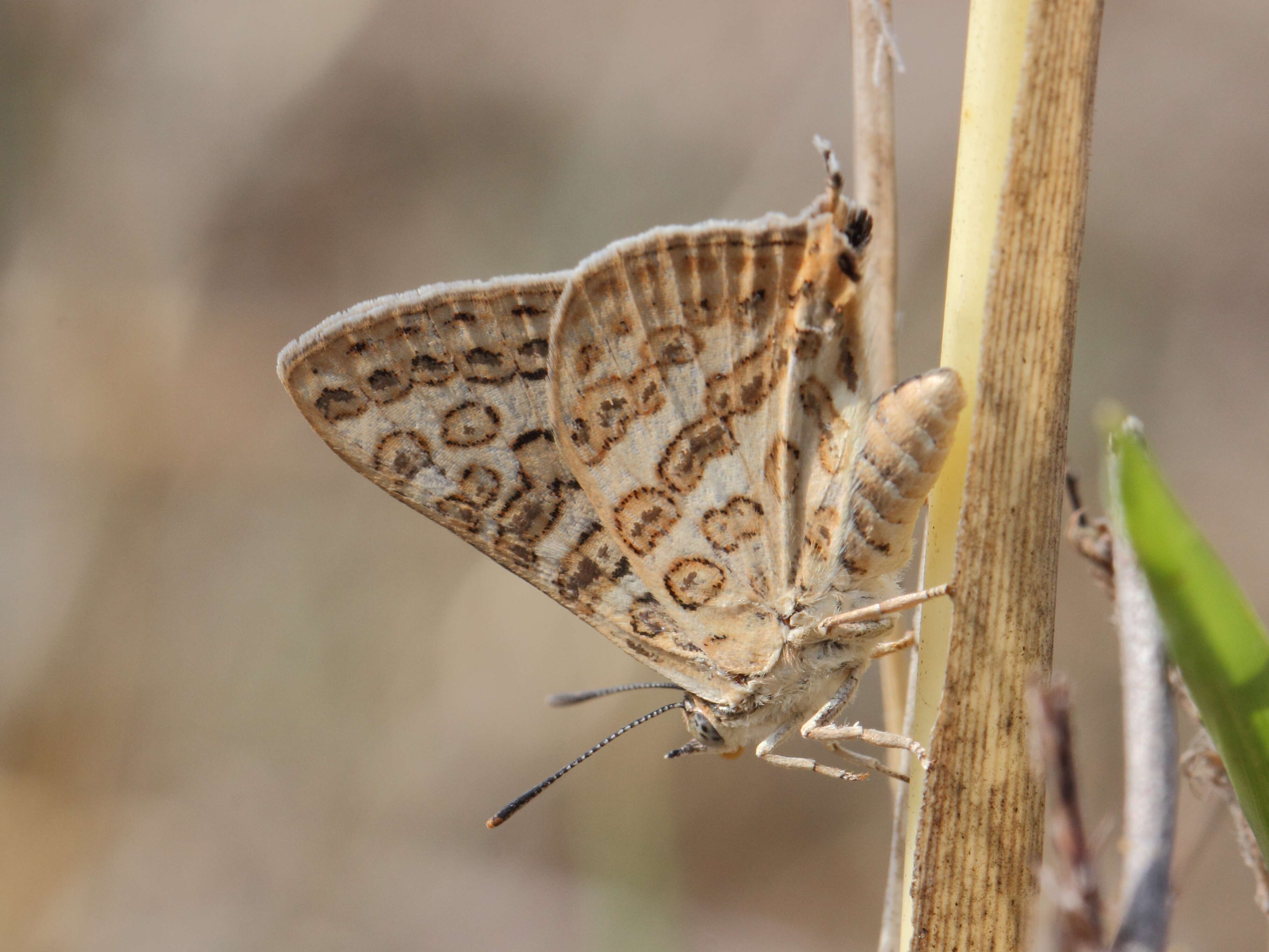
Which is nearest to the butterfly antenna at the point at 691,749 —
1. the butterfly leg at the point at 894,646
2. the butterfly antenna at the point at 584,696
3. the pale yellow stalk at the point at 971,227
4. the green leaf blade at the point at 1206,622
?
the butterfly antenna at the point at 584,696

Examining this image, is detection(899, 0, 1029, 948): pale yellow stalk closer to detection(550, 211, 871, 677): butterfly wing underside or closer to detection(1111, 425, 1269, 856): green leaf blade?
detection(1111, 425, 1269, 856): green leaf blade

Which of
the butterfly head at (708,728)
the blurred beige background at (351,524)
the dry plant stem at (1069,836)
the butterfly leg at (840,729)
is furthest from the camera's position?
the blurred beige background at (351,524)

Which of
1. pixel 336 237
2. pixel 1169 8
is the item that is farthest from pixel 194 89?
pixel 1169 8

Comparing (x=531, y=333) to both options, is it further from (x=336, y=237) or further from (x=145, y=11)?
(x=145, y=11)

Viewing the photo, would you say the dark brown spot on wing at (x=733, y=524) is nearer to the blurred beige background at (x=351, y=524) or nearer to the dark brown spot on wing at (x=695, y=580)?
the dark brown spot on wing at (x=695, y=580)

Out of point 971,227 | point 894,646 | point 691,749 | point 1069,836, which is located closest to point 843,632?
point 894,646

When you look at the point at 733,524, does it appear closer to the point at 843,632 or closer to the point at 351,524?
the point at 843,632
